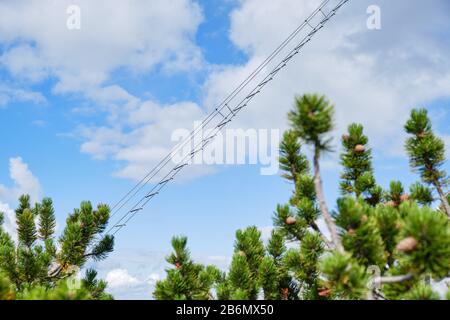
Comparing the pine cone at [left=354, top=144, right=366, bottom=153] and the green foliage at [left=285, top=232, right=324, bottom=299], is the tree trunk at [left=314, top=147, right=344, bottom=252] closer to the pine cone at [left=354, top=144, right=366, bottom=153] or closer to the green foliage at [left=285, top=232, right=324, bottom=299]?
the green foliage at [left=285, top=232, right=324, bottom=299]

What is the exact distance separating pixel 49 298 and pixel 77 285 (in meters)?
0.26

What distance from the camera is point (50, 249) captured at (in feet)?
19.6

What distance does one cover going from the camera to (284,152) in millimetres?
4652

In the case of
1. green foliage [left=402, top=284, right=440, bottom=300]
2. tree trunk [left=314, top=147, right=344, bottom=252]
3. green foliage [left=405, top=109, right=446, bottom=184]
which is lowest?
green foliage [left=402, top=284, right=440, bottom=300]

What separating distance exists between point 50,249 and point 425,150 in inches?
218

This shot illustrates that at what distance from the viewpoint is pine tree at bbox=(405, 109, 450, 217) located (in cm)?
443

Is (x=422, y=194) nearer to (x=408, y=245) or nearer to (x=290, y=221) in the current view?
(x=290, y=221)

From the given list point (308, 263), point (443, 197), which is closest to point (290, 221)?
point (308, 263)

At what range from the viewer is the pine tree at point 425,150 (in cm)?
443

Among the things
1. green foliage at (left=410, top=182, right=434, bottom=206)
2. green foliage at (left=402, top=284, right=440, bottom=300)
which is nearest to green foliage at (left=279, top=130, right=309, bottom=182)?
green foliage at (left=410, top=182, right=434, bottom=206)

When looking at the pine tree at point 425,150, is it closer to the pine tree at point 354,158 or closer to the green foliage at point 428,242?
the pine tree at point 354,158

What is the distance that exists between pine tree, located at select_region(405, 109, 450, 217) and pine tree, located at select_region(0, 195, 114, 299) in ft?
13.6

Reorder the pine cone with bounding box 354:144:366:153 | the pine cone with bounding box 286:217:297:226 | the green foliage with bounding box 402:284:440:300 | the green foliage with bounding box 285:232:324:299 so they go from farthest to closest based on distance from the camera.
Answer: the pine cone with bounding box 354:144:366:153 → the pine cone with bounding box 286:217:297:226 → the green foliage with bounding box 285:232:324:299 → the green foliage with bounding box 402:284:440:300
